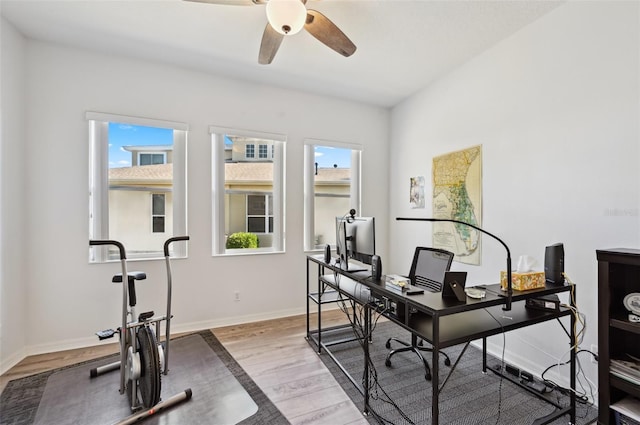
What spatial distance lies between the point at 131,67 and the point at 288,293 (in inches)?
120

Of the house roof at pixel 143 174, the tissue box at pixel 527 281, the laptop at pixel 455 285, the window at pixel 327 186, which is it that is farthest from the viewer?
the window at pixel 327 186

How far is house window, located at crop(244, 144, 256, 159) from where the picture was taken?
355 cm

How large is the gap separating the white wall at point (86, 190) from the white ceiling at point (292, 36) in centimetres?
24

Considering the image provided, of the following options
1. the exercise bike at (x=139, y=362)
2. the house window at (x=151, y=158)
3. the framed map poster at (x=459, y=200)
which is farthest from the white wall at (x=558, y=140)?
the house window at (x=151, y=158)

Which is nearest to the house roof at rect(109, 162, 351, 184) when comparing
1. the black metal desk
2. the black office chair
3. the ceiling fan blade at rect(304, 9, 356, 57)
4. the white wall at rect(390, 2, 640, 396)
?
the white wall at rect(390, 2, 640, 396)

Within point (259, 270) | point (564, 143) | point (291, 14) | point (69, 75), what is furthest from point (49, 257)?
point (564, 143)

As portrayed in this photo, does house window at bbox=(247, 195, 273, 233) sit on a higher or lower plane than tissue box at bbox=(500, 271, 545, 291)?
higher

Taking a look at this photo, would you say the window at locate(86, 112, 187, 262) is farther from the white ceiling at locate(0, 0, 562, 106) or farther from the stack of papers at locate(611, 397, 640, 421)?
the stack of papers at locate(611, 397, 640, 421)

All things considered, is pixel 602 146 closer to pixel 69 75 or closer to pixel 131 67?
pixel 131 67

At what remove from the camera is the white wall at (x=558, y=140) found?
73.2 inches

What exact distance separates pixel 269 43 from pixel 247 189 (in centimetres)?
184

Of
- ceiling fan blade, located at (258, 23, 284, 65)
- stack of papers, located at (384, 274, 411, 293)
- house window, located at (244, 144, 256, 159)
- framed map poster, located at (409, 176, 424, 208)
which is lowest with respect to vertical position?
stack of papers, located at (384, 274, 411, 293)

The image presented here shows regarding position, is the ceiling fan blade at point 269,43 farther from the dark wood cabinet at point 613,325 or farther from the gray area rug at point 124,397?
the gray area rug at point 124,397

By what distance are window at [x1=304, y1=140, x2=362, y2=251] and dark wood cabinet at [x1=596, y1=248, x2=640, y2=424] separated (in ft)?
8.84
